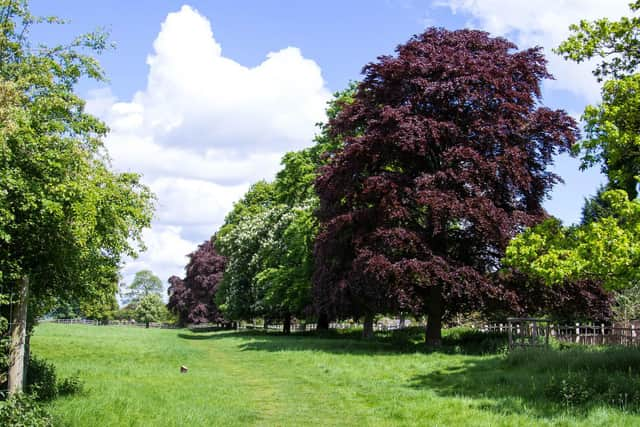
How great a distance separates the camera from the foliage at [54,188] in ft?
30.7

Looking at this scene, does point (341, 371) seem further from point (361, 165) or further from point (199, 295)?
point (199, 295)

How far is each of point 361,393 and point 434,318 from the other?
40.4 feet

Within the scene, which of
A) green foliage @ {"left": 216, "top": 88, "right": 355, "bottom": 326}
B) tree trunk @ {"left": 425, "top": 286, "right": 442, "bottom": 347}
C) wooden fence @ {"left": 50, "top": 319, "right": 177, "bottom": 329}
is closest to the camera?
tree trunk @ {"left": 425, "top": 286, "right": 442, "bottom": 347}

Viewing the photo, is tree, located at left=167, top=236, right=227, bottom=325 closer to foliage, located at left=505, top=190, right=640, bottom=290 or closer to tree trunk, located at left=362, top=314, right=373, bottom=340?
tree trunk, located at left=362, top=314, right=373, bottom=340

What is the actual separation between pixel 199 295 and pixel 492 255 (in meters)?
63.0

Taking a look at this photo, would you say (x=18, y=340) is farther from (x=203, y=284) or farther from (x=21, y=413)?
(x=203, y=284)

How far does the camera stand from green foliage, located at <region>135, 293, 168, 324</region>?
4951 inches

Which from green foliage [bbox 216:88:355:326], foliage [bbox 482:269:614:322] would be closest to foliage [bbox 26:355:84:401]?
foliage [bbox 482:269:614:322]

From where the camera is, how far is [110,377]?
1648 cm

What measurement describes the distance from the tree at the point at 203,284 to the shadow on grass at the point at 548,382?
60.7 meters

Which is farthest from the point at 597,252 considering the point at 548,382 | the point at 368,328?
the point at 368,328

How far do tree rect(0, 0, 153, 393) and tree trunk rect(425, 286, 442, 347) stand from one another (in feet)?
53.1

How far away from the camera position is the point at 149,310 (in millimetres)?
125688

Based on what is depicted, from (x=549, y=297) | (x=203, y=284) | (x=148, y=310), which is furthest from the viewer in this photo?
(x=148, y=310)
